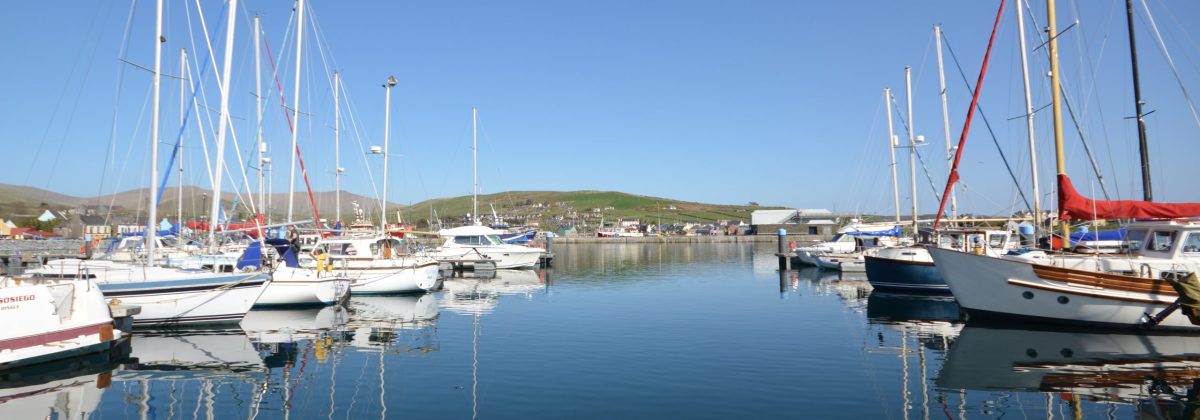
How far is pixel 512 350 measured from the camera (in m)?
17.7

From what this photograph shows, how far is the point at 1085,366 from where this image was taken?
1502cm

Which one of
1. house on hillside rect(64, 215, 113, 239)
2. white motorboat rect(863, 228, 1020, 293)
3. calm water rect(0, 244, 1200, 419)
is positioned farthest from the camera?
house on hillside rect(64, 215, 113, 239)

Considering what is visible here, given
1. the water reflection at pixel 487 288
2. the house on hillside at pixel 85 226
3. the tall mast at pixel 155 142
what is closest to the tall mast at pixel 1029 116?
the water reflection at pixel 487 288

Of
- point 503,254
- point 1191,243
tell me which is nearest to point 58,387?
point 1191,243

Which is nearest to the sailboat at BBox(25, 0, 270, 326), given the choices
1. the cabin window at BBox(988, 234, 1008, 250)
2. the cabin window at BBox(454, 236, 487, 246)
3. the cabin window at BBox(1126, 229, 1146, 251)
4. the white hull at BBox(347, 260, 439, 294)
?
the white hull at BBox(347, 260, 439, 294)

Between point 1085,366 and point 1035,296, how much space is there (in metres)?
5.16

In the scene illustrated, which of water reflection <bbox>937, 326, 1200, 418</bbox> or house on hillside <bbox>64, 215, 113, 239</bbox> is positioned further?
house on hillside <bbox>64, 215, 113, 239</bbox>

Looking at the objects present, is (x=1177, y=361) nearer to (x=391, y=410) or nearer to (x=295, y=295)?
(x=391, y=410)

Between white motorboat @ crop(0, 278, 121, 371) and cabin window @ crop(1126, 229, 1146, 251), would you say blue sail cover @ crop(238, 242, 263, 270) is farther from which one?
cabin window @ crop(1126, 229, 1146, 251)

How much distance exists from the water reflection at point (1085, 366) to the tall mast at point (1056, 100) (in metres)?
4.77

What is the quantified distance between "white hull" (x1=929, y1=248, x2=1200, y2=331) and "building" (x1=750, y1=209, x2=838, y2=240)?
96374mm

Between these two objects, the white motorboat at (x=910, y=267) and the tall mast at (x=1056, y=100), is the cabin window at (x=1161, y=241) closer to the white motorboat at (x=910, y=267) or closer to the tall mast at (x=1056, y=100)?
the tall mast at (x=1056, y=100)

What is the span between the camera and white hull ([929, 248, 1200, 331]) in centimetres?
1866

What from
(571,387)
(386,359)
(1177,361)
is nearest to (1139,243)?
(1177,361)
